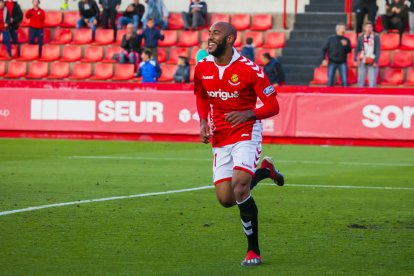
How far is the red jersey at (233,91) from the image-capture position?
9.48 m

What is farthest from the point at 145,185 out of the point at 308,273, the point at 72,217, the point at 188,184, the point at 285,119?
the point at 285,119

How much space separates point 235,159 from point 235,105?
0.49 metres

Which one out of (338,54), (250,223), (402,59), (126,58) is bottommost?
(250,223)

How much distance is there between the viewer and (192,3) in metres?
34.0

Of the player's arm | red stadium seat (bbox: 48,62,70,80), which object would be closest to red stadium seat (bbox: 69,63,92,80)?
red stadium seat (bbox: 48,62,70,80)

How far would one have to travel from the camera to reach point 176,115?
2544 centimetres

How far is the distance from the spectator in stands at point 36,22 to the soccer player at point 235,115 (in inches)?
997

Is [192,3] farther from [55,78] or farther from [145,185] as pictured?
[145,185]

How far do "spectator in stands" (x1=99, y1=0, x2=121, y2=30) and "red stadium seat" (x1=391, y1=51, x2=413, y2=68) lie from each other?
365 inches

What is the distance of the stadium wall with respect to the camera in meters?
24.4

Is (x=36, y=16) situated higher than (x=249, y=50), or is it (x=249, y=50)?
(x=36, y=16)

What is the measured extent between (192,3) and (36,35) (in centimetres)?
557

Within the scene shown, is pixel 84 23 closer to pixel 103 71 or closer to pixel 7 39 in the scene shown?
pixel 7 39

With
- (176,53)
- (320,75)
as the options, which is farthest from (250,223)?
(176,53)
